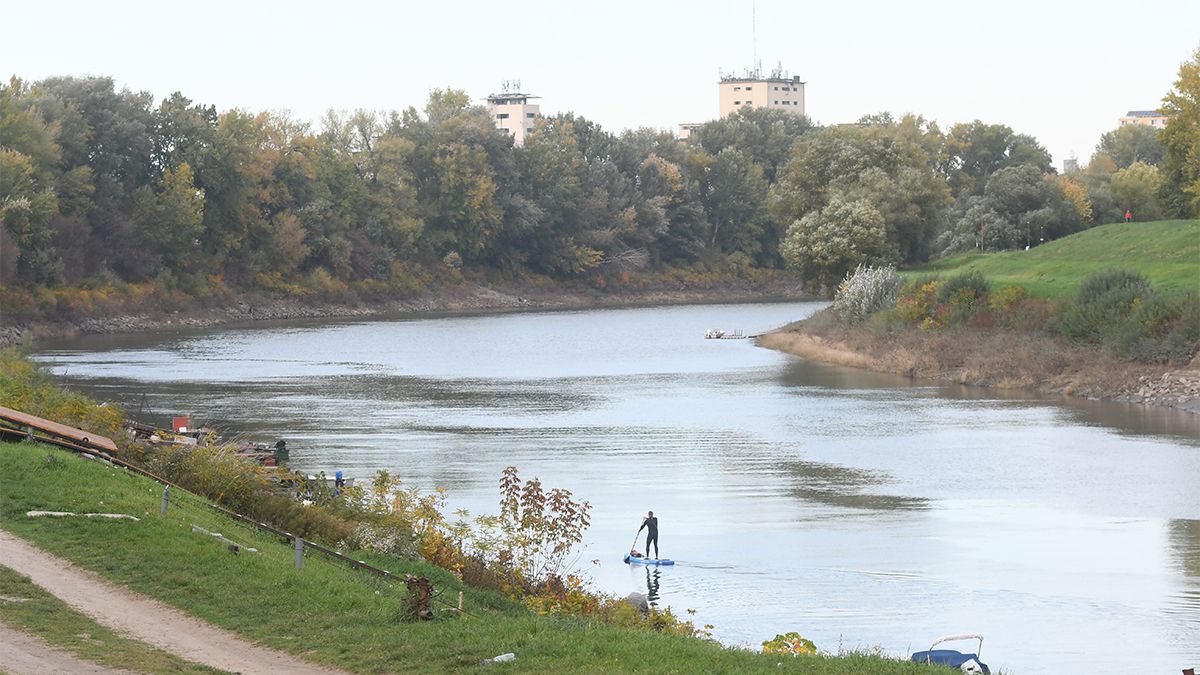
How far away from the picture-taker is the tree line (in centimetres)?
10550

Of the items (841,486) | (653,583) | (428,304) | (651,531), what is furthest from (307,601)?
(428,304)

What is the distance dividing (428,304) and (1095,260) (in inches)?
3197

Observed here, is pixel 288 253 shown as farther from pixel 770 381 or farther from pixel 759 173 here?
pixel 770 381

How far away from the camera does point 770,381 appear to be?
78188mm

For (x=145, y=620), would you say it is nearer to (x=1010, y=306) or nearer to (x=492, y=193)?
(x=1010, y=306)

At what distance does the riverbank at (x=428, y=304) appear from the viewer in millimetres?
117481

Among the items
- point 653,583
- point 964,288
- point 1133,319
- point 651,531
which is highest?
point 964,288

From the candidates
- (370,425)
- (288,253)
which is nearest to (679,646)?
(370,425)

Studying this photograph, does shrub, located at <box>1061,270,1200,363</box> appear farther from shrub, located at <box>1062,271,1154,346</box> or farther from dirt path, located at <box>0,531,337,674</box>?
dirt path, located at <box>0,531,337,674</box>

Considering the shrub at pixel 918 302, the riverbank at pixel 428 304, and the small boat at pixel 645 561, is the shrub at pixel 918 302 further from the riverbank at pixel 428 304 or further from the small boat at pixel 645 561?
the small boat at pixel 645 561

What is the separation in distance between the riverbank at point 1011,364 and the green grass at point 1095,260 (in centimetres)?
522

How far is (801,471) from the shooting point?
47438 millimetres

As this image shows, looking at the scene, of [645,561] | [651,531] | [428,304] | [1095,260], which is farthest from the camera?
[428,304]

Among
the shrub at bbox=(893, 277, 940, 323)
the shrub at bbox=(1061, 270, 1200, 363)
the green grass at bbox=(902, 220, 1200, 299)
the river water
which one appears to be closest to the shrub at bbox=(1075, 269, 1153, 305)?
the shrub at bbox=(1061, 270, 1200, 363)
